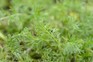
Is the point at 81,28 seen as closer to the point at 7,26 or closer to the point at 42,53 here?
the point at 42,53

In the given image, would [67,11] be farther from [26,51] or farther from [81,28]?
[26,51]

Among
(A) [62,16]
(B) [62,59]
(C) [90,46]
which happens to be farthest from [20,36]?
(A) [62,16]

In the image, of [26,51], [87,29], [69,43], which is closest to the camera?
[69,43]

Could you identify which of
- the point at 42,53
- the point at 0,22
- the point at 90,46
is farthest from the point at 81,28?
the point at 0,22

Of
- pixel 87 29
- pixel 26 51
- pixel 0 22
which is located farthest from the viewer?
pixel 0 22

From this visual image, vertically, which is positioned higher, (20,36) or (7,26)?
(20,36)

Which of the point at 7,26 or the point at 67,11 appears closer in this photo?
the point at 7,26

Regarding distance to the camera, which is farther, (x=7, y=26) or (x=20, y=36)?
(x=7, y=26)

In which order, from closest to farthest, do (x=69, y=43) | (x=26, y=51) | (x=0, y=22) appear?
(x=69, y=43) → (x=26, y=51) → (x=0, y=22)

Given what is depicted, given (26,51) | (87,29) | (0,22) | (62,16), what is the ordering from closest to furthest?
(26,51) < (87,29) < (0,22) < (62,16)
